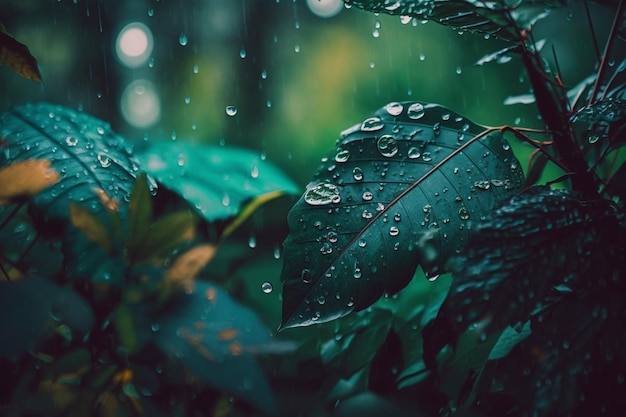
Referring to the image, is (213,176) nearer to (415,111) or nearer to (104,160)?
(104,160)

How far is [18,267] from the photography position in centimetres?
54

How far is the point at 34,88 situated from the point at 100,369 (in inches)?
19.8

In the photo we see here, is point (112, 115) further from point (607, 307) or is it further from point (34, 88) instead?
point (607, 307)

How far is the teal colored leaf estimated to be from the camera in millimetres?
647

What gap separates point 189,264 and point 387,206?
0.81 ft

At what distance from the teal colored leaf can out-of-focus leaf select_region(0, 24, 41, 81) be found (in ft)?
0.62

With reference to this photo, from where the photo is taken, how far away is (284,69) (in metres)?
1.04

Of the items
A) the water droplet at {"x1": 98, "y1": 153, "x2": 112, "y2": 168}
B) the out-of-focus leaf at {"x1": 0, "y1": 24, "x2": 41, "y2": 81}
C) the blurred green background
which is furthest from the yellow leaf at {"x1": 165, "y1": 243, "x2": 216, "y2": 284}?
the blurred green background

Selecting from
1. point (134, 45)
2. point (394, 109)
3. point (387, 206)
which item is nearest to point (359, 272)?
point (387, 206)

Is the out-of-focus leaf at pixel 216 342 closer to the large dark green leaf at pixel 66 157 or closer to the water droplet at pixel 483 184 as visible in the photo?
the large dark green leaf at pixel 66 157

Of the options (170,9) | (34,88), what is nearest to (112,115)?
(34,88)

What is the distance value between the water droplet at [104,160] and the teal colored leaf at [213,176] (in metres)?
0.09

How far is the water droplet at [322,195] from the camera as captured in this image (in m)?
0.42

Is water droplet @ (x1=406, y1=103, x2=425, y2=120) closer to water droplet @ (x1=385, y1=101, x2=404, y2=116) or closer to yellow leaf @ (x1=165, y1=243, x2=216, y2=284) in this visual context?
water droplet @ (x1=385, y1=101, x2=404, y2=116)
